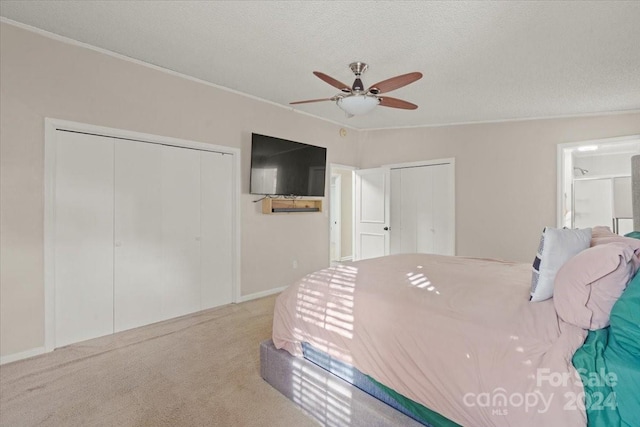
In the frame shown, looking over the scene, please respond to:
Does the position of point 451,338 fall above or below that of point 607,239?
below

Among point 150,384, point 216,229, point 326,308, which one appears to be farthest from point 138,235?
point 326,308

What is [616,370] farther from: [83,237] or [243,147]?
[243,147]

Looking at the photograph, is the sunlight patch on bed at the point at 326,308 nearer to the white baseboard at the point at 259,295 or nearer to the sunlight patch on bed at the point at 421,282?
the sunlight patch on bed at the point at 421,282

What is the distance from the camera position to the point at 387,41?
2629 millimetres

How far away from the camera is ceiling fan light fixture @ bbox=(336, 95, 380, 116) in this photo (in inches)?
101

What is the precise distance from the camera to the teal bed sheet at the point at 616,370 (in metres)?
1.02

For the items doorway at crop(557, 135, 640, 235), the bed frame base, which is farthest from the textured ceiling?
the bed frame base

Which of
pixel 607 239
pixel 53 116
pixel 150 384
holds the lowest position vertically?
pixel 150 384

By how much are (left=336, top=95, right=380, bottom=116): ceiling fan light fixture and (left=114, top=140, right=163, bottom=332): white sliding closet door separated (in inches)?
82.7

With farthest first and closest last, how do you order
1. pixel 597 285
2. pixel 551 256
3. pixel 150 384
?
pixel 150 384
pixel 551 256
pixel 597 285

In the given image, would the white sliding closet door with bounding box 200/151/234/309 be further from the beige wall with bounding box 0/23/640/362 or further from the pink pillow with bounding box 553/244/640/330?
the pink pillow with bounding box 553/244/640/330

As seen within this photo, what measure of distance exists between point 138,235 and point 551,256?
11.4 ft

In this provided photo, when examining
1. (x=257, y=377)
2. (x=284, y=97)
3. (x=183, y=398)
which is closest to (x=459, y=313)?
(x=257, y=377)

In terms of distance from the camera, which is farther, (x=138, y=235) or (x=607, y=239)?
(x=138, y=235)
